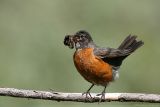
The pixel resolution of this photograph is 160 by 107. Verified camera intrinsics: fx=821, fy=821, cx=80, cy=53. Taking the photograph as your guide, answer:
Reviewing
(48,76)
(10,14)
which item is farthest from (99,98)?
(10,14)

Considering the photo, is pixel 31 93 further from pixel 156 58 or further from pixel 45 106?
pixel 156 58

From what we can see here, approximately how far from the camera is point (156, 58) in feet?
58.4

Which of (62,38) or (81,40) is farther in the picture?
(62,38)

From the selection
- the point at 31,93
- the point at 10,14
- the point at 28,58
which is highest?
the point at 10,14

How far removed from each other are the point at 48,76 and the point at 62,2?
3.64 meters

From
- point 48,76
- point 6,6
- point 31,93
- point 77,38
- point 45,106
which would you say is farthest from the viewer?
point 6,6

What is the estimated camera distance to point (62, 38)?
17.7m

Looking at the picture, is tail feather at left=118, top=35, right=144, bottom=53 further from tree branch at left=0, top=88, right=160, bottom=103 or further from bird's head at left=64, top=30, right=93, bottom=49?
tree branch at left=0, top=88, right=160, bottom=103

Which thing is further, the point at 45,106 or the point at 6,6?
the point at 6,6

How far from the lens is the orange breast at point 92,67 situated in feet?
38.9

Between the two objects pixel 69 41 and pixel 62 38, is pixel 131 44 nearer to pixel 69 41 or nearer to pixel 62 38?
pixel 69 41

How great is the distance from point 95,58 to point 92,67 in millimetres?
191

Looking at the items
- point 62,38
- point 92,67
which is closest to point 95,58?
point 92,67

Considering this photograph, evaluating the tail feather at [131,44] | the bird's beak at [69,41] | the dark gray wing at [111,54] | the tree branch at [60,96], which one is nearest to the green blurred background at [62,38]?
the tail feather at [131,44]
